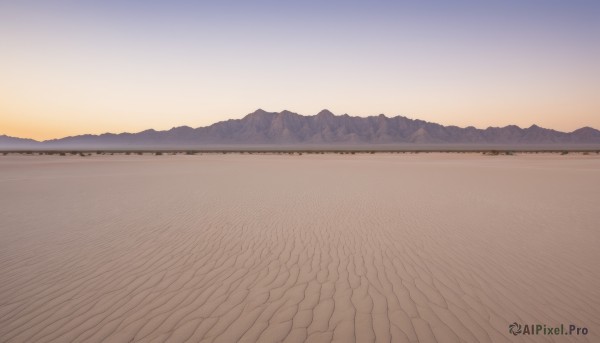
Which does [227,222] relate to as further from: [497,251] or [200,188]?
[200,188]

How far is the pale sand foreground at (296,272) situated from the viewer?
373 cm

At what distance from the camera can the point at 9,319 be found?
392cm

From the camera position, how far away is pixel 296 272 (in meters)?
5.28

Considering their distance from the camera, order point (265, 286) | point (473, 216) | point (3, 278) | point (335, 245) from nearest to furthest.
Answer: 1. point (265, 286)
2. point (3, 278)
3. point (335, 245)
4. point (473, 216)

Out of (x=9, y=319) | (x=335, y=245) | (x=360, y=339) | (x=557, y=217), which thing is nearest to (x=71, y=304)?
(x=9, y=319)

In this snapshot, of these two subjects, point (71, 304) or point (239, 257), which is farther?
point (239, 257)

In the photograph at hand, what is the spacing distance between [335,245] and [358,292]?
2.15 meters

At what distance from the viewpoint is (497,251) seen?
20.4 feet

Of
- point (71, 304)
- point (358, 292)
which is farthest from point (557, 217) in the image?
point (71, 304)

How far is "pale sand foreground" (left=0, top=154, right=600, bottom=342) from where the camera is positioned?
373 centimetres

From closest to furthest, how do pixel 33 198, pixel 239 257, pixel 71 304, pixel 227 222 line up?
pixel 71 304 < pixel 239 257 < pixel 227 222 < pixel 33 198

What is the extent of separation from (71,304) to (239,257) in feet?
8.31

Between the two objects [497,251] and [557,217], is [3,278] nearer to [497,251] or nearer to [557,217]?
[497,251]

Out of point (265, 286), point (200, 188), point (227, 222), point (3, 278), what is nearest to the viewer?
point (265, 286)
